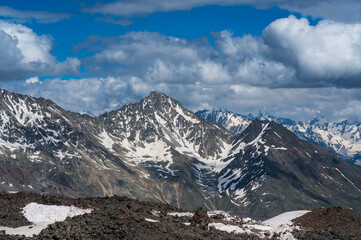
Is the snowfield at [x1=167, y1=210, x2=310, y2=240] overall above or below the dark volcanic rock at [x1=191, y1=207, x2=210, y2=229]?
below

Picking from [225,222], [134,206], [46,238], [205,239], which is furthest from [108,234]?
[225,222]

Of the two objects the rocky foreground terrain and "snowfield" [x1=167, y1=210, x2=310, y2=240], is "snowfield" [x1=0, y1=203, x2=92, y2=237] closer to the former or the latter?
the rocky foreground terrain

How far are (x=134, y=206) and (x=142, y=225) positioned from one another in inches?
404

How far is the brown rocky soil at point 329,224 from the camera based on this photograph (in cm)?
5378

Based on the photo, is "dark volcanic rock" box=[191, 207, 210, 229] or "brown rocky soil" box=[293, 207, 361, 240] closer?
"dark volcanic rock" box=[191, 207, 210, 229]

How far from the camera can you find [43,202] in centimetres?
5522

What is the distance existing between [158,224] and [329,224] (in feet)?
84.3

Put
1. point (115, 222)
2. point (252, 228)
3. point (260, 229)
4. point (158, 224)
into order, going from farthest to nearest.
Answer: point (260, 229)
point (252, 228)
point (158, 224)
point (115, 222)

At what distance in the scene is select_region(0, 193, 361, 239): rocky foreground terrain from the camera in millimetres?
41750

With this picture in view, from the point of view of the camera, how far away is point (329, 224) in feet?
198

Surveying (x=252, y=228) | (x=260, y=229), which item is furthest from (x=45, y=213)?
(x=260, y=229)

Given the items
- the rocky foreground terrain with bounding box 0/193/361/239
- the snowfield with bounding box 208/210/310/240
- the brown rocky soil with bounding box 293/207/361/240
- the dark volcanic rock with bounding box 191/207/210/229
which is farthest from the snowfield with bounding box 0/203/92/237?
the brown rocky soil with bounding box 293/207/361/240

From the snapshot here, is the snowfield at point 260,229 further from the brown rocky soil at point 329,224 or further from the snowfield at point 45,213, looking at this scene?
the snowfield at point 45,213

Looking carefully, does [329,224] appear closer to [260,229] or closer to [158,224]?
[260,229]
